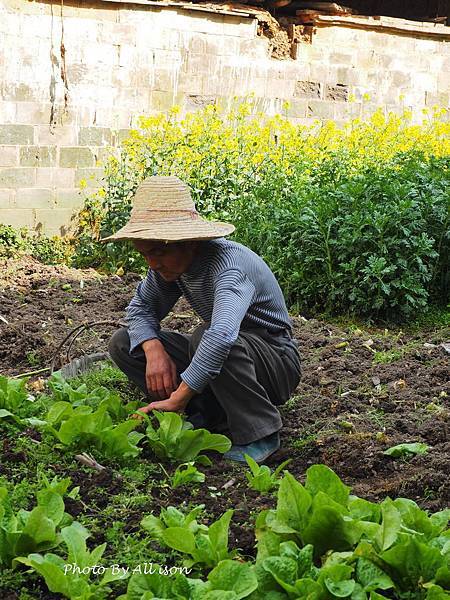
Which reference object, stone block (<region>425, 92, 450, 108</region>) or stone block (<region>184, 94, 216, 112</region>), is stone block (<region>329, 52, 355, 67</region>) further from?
stone block (<region>184, 94, 216, 112</region>)

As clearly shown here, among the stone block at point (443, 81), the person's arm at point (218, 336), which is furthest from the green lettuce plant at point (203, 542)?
the stone block at point (443, 81)

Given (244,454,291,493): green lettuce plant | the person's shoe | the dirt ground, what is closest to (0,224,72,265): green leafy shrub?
the dirt ground

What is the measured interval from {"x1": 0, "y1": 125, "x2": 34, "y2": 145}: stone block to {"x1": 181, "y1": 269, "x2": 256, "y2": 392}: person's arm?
544cm

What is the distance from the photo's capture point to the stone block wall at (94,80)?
870 cm

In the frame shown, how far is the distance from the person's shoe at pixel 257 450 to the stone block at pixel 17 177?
5.50 metres

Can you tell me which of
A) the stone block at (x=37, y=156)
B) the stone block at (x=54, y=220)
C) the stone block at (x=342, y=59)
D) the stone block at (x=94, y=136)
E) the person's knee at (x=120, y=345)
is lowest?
the stone block at (x=54, y=220)

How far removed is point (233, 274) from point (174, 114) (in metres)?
5.80

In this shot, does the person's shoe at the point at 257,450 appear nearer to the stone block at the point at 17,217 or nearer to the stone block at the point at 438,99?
the stone block at the point at 17,217

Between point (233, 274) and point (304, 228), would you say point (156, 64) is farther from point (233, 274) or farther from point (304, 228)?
point (233, 274)

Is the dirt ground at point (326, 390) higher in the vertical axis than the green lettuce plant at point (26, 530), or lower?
lower

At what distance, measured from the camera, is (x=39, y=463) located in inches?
142

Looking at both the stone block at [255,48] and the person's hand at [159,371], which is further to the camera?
the stone block at [255,48]

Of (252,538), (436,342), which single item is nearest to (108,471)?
(252,538)

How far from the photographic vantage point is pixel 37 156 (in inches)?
352
